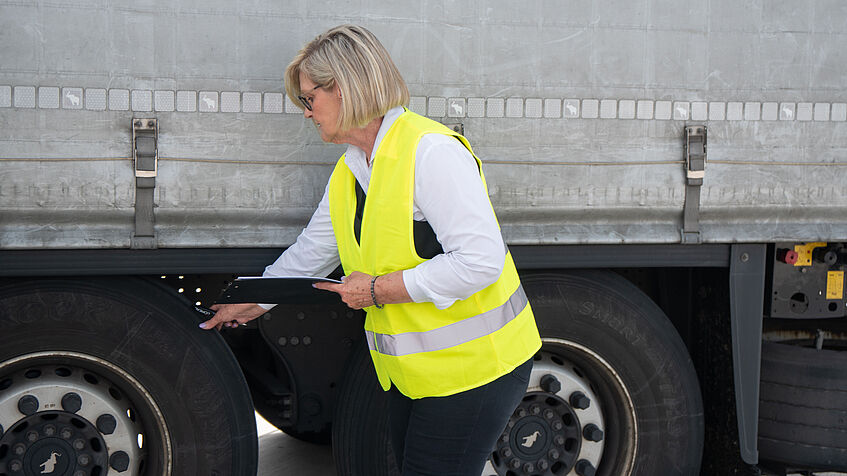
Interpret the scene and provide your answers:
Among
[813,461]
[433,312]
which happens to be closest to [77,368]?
[433,312]

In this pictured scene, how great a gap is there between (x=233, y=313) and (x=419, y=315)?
0.91 m

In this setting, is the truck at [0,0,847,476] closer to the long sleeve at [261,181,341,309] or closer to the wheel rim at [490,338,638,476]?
the wheel rim at [490,338,638,476]

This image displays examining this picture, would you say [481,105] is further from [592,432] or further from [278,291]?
[592,432]

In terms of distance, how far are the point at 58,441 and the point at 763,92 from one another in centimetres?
298

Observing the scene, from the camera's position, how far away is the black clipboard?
2.55 m

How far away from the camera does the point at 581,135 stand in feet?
10.3

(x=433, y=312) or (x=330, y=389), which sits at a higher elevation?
(x=433, y=312)

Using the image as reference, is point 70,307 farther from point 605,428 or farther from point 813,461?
point 813,461

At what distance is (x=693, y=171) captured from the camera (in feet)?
10.5

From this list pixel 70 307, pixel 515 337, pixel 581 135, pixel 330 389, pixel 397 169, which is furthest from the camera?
pixel 330 389

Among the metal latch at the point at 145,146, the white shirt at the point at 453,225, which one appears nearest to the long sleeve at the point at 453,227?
the white shirt at the point at 453,225

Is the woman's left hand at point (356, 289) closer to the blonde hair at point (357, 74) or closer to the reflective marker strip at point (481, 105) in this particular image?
the blonde hair at point (357, 74)

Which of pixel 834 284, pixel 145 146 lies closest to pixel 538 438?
pixel 834 284

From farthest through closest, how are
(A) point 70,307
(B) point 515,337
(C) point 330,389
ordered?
(C) point 330,389
(A) point 70,307
(B) point 515,337
